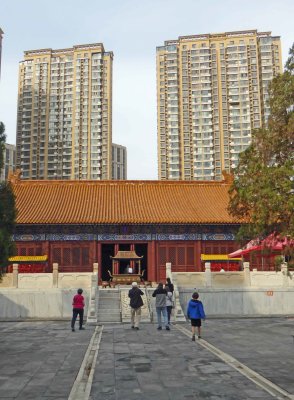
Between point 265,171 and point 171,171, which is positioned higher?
point 171,171

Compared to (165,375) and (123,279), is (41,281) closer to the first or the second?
(123,279)

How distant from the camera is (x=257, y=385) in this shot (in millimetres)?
6543

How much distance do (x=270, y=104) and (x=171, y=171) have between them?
235 feet

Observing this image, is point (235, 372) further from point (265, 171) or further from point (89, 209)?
point (89, 209)

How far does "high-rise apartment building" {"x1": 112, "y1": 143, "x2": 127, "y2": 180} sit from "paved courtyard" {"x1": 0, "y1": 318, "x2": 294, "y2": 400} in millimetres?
109399

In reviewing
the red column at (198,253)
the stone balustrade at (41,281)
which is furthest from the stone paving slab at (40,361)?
the red column at (198,253)

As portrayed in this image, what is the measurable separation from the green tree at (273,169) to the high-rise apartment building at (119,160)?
357 ft

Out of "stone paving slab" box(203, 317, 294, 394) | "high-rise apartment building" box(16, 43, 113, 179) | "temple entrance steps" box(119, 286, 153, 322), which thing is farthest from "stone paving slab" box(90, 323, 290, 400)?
"high-rise apartment building" box(16, 43, 113, 179)

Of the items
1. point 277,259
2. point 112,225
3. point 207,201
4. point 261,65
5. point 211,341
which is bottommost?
point 211,341

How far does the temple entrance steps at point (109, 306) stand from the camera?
1847 cm

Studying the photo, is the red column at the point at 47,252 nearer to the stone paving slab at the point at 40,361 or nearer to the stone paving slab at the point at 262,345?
the stone paving slab at the point at 40,361

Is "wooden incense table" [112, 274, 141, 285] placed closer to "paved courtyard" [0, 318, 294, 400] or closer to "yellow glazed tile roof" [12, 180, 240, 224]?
"yellow glazed tile roof" [12, 180, 240, 224]

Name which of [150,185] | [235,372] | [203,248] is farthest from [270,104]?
[150,185]

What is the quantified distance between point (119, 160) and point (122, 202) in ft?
307
